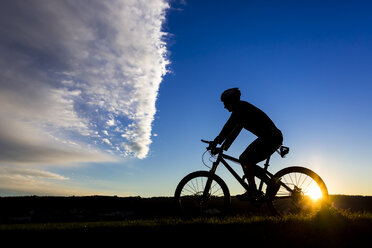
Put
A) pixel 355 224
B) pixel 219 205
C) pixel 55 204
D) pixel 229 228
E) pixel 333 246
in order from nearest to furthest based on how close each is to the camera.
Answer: pixel 333 246 < pixel 229 228 < pixel 355 224 < pixel 219 205 < pixel 55 204

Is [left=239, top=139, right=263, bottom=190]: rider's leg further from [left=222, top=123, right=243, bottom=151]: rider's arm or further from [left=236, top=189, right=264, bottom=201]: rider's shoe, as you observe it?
[left=222, top=123, right=243, bottom=151]: rider's arm

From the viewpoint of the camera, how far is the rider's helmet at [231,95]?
7.38m

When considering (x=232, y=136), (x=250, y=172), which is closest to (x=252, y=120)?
(x=232, y=136)

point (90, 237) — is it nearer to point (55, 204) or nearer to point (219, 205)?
point (219, 205)

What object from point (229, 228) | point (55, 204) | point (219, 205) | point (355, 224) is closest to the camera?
point (229, 228)

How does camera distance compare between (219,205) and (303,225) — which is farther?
(219,205)

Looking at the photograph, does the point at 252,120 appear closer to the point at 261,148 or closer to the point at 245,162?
the point at 261,148

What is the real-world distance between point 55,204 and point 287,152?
1065 inches

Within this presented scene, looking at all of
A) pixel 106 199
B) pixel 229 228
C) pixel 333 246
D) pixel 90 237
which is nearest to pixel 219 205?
pixel 229 228

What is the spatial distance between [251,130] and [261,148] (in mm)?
530

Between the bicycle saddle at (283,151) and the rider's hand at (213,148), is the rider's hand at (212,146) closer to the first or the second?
the rider's hand at (213,148)

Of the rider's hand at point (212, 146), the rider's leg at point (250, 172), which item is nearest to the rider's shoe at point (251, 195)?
the rider's leg at point (250, 172)

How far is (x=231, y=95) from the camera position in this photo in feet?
24.2

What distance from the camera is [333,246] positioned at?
542 cm
